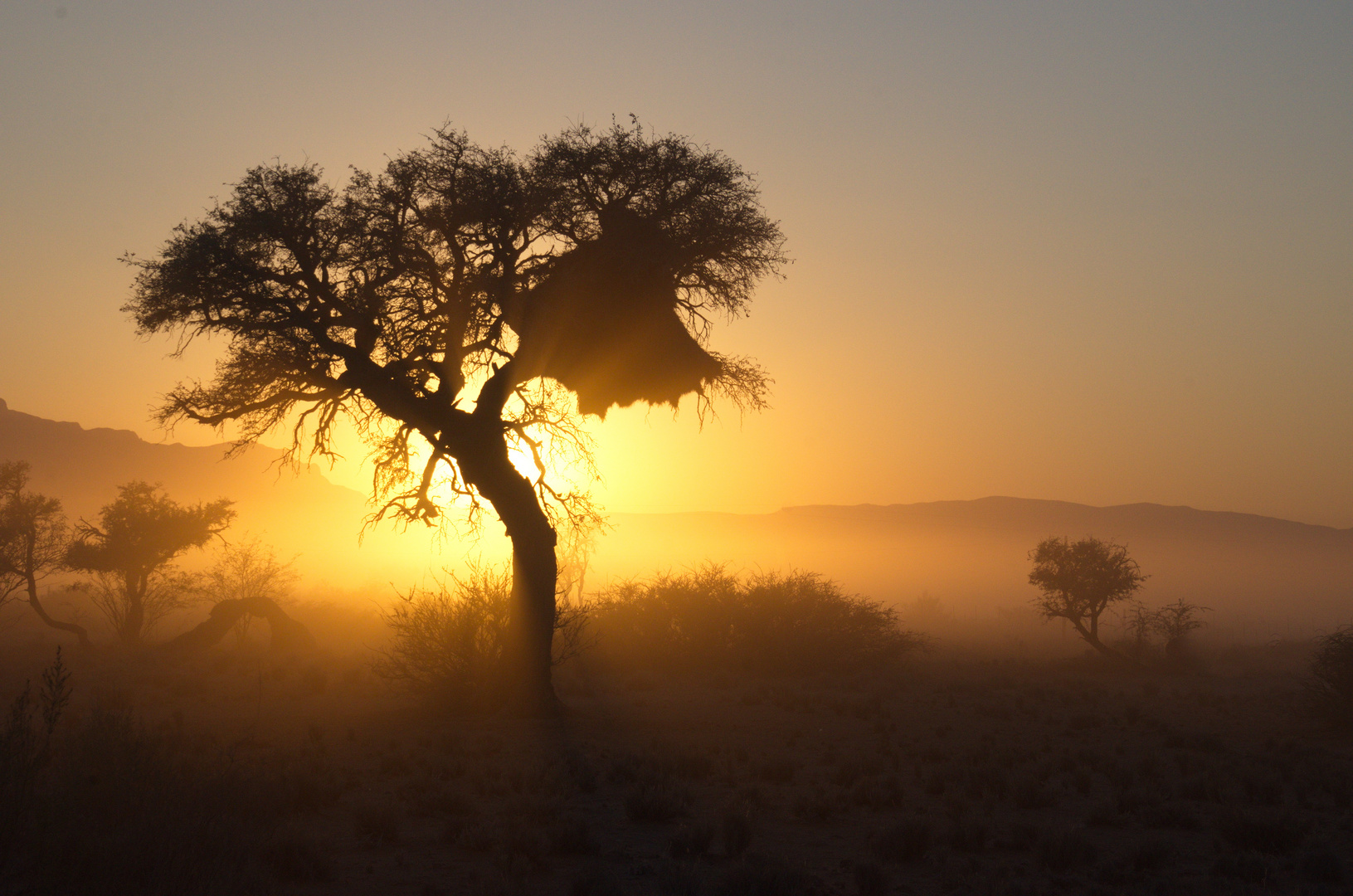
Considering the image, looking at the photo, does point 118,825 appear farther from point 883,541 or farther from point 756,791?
point 883,541

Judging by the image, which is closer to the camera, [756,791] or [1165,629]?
[756,791]

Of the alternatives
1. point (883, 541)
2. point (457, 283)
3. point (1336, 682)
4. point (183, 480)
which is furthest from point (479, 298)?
point (883, 541)

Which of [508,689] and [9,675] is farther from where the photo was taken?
[9,675]

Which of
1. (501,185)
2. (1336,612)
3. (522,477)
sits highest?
(501,185)

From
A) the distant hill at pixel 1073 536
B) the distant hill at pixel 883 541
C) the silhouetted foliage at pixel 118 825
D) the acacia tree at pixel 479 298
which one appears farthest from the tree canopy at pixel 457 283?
the distant hill at pixel 1073 536

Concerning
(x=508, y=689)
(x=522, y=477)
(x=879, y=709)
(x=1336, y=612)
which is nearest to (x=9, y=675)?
(x=508, y=689)

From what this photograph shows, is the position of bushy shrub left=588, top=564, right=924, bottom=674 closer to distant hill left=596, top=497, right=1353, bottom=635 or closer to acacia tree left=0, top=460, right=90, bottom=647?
acacia tree left=0, top=460, right=90, bottom=647

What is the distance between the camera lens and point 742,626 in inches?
976

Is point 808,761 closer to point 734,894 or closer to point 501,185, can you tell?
point 734,894

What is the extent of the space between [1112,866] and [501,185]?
1271cm

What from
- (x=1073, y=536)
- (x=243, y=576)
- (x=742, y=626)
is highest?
(x=1073, y=536)

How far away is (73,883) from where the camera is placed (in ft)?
17.2

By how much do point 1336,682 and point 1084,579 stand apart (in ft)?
50.4

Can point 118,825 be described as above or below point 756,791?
above
